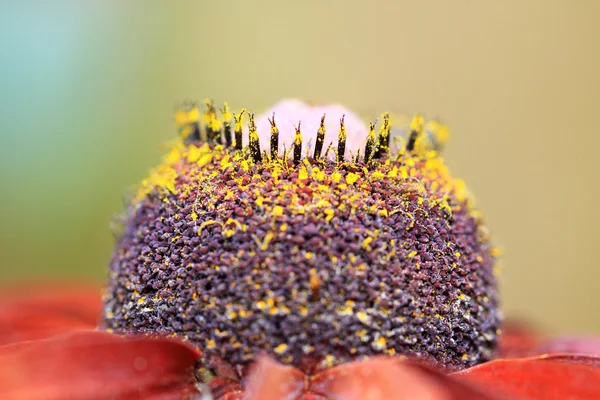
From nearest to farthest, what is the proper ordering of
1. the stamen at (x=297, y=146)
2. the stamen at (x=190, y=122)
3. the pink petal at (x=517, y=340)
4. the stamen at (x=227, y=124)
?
1. the stamen at (x=297, y=146)
2. the stamen at (x=227, y=124)
3. the stamen at (x=190, y=122)
4. the pink petal at (x=517, y=340)

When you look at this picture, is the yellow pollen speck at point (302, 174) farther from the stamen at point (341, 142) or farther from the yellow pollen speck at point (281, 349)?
the yellow pollen speck at point (281, 349)

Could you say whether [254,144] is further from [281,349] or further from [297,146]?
[281,349]

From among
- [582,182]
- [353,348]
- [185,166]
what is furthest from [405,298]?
[582,182]

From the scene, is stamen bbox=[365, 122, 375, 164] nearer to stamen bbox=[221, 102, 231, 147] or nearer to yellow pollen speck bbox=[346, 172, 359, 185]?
yellow pollen speck bbox=[346, 172, 359, 185]

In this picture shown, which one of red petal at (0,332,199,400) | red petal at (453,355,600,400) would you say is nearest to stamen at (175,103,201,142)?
red petal at (0,332,199,400)

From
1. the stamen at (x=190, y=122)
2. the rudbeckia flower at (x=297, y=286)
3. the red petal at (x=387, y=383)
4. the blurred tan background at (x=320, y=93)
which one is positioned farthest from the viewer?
the blurred tan background at (x=320, y=93)

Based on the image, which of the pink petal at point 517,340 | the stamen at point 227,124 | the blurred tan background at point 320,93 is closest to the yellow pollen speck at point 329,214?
the stamen at point 227,124
